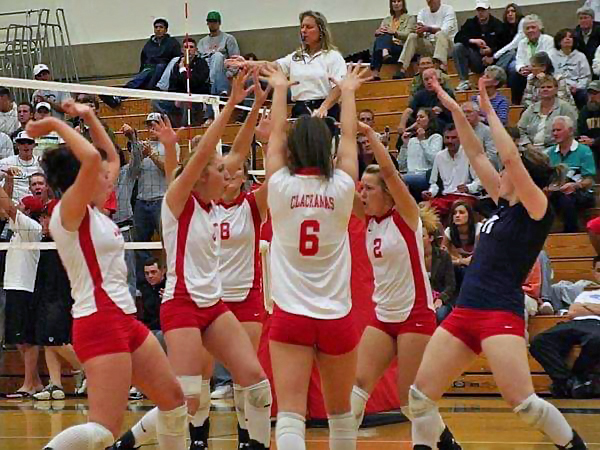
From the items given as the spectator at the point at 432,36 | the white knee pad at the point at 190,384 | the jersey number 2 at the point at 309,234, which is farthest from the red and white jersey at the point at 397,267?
the spectator at the point at 432,36

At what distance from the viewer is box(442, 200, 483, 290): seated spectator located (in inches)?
470

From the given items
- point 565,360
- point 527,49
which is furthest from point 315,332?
point 527,49

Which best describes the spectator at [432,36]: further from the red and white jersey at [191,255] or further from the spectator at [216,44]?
the red and white jersey at [191,255]

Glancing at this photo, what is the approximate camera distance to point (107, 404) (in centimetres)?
548

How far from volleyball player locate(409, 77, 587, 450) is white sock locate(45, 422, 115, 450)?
5.90 ft

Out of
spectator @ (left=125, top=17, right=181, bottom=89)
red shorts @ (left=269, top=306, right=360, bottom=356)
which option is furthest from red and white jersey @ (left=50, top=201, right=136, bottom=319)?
spectator @ (left=125, top=17, right=181, bottom=89)

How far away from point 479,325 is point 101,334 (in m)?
2.09

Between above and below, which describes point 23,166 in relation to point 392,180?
below

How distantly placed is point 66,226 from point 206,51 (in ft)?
44.8

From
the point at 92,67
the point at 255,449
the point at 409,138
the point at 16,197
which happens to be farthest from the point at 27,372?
the point at 92,67

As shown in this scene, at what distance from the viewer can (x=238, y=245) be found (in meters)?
7.66

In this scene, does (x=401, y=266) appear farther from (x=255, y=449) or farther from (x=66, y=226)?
(x=66, y=226)

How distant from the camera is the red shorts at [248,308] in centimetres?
762

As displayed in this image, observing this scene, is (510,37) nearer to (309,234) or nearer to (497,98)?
(497,98)
